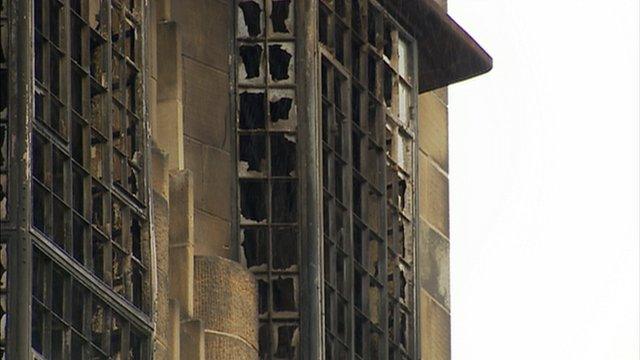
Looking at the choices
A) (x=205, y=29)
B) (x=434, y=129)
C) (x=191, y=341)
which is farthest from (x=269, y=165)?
(x=434, y=129)

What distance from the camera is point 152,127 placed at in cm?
2622

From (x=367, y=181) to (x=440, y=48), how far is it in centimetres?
199

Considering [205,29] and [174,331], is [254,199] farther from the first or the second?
[174,331]

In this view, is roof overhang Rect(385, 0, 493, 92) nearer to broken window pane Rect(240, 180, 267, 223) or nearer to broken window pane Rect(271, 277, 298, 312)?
broken window pane Rect(240, 180, 267, 223)

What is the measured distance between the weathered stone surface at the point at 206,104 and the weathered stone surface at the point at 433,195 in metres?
2.94

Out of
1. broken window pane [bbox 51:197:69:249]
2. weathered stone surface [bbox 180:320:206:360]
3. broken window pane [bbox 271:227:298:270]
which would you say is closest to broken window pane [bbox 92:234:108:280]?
broken window pane [bbox 51:197:69:249]

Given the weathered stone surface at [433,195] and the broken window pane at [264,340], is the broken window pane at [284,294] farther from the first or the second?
the weathered stone surface at [433,195]

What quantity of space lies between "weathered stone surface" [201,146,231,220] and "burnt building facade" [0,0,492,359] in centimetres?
2

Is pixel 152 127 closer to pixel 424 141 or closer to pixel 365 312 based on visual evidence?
pixel 365 312

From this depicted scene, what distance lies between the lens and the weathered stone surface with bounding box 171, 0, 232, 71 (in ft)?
90.5

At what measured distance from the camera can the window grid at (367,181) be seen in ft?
91.8

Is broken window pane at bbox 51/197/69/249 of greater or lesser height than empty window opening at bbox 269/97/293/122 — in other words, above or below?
below

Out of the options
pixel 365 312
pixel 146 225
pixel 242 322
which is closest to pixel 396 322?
pixel 365 312

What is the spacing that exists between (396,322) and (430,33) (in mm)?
2509
